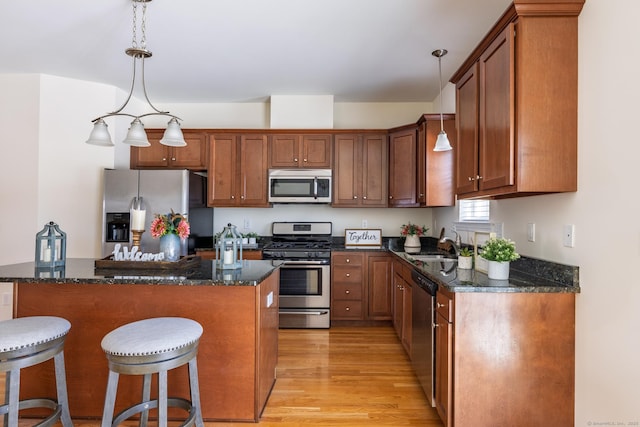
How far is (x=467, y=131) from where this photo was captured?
86.1 inches

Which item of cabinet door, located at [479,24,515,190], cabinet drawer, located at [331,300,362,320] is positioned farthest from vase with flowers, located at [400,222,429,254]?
cabinet door, located at [479,24,515,190]

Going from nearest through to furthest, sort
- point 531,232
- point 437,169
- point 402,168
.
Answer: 1. point 531,232
2. point 437,169
3. point 402,168

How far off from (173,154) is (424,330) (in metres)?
3.29

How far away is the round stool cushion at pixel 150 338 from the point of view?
1.41 meters

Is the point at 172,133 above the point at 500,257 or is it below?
above

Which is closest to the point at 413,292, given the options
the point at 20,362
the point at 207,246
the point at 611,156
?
the point at 611,156

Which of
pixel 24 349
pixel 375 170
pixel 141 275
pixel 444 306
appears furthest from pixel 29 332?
pixel 375 170

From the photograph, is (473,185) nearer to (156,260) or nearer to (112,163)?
(156,260)

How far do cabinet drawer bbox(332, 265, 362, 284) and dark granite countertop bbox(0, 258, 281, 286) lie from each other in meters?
1.66

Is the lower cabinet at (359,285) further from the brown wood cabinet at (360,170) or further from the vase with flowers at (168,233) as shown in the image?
the vase with flowers at (168,233)

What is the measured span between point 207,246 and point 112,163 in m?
1.35

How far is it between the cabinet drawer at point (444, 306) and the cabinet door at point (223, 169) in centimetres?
270

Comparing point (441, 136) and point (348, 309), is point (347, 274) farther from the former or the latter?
point (441, 136)

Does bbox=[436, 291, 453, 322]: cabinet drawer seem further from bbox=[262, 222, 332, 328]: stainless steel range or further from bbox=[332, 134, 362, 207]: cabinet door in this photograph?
bbox=[332, 134, 362, 207]: cabinet door
